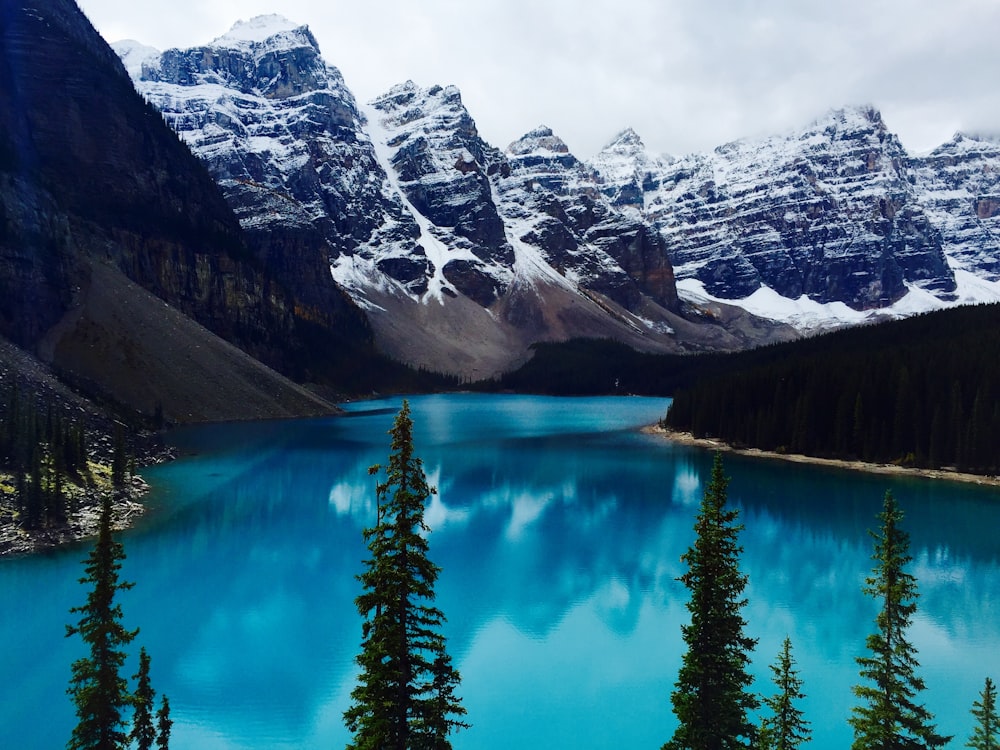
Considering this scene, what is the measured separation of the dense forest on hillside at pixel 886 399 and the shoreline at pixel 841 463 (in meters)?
0.98

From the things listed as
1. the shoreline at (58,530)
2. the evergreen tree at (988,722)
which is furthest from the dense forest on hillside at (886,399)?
the shoreline at (58,530)

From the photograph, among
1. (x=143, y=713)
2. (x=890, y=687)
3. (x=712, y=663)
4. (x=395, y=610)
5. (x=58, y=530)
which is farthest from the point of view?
(x=58, y=530)

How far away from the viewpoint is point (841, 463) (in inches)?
2381

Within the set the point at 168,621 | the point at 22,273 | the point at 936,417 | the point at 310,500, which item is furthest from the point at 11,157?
the point at 936,417

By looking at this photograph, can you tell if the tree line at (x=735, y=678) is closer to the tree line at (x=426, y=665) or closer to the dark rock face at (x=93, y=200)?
the tree line at (x=426, y=665)

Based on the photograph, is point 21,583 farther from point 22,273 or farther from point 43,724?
point 22,273

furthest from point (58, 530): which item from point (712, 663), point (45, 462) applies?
point (712, 663)

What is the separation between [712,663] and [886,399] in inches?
2237

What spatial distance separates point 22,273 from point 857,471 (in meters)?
79.6

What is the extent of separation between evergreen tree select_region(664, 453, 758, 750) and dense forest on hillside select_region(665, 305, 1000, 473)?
166ft

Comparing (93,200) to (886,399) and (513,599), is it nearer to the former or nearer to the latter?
(513,599)

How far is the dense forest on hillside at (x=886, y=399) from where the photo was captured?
5572 centimetres

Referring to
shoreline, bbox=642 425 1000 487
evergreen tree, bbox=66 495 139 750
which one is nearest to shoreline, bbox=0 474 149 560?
evergreen tree, bbox=66 495 139 750

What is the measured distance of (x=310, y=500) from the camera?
45.2m
